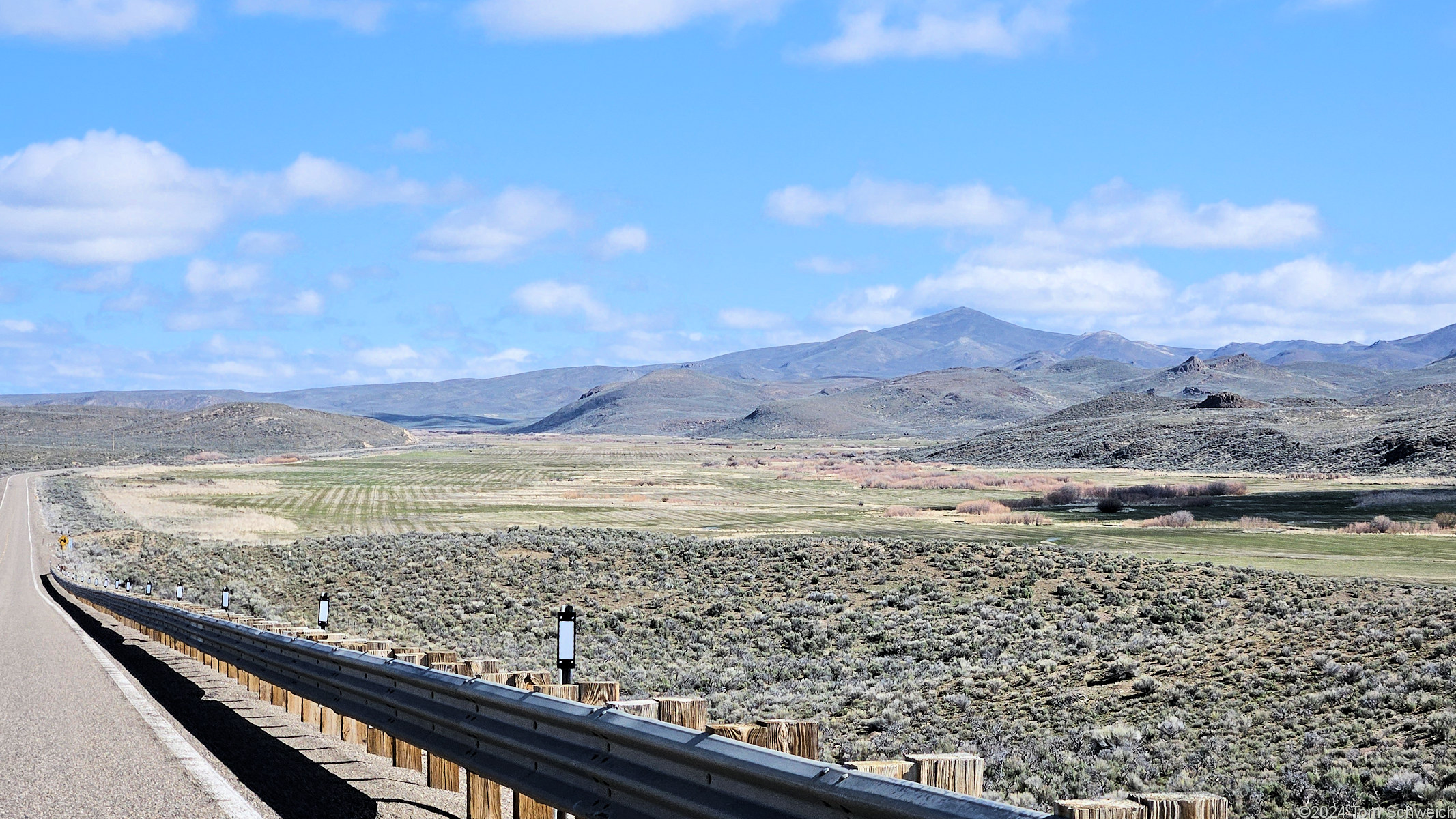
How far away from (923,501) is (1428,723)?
215ft

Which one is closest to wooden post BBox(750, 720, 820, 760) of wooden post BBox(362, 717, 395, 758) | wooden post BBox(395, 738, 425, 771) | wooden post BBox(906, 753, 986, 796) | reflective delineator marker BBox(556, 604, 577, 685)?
wooden post BBox(906, 753, 986, 796)

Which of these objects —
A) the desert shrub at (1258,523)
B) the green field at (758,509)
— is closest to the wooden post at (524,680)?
the green field at (758,509)

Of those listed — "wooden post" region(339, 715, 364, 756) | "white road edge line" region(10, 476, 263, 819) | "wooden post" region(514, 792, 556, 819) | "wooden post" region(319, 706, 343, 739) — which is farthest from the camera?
"wooden post" region(319, 706, 343, 739)

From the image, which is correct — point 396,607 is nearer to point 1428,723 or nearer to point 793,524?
point 1428,723

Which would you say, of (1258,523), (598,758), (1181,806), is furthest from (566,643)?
(1258,523)

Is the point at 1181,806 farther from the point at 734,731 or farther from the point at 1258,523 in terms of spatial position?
the point at 1258,523

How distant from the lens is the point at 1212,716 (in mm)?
13453

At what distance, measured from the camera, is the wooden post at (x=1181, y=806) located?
3715 millimetres

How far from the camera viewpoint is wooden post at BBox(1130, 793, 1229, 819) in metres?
3.71

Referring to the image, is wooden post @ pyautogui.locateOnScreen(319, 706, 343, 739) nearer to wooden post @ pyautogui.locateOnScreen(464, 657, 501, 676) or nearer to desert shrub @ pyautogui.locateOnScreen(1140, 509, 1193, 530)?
wooden post @ pyautogui.locateOnScreen(464, 657, 501, 676)

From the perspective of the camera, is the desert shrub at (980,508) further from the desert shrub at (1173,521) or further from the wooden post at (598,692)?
the wooden post at (598,692)

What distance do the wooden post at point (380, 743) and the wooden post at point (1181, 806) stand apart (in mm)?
6111

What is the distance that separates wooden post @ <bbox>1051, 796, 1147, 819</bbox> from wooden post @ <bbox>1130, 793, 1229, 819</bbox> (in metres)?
0.08

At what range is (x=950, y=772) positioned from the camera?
164 inches
